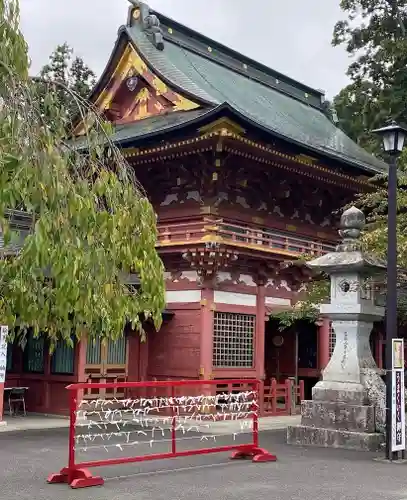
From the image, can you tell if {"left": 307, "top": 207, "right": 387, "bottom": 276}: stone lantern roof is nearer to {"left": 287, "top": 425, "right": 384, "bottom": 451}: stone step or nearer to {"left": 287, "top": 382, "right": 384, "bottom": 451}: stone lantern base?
{"left": 287, "top": 382, "right": 384, "bottom": 451}: stone lantern base

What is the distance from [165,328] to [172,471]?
982cm

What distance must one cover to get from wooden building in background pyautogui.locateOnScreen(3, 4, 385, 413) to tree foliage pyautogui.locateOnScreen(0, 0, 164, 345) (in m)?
12.6

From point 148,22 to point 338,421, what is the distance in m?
16.6

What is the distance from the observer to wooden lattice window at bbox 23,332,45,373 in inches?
719

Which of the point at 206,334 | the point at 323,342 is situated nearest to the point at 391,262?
the point at 206,334

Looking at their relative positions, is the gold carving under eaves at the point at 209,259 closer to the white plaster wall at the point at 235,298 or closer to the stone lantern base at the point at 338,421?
the white plaster wall at the point at 235,298

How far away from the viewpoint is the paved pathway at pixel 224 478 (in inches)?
313

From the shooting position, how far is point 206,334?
1834 centimetres

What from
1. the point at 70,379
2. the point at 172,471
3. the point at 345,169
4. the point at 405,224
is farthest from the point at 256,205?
the point at 172,471

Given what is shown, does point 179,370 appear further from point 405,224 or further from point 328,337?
point 405,224

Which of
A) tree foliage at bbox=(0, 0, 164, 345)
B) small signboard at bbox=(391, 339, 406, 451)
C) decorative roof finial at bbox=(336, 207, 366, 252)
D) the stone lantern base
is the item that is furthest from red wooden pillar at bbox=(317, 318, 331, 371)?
tree foliage at bbox=(0, 0, 164, 345)

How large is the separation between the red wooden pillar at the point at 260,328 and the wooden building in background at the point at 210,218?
3cm

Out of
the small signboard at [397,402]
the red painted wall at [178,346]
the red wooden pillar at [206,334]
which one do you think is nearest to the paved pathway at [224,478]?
the small signboard at [397,402]

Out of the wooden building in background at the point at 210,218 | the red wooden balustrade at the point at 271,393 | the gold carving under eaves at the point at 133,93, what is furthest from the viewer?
the gold carving under eaves at the point at 133,93
